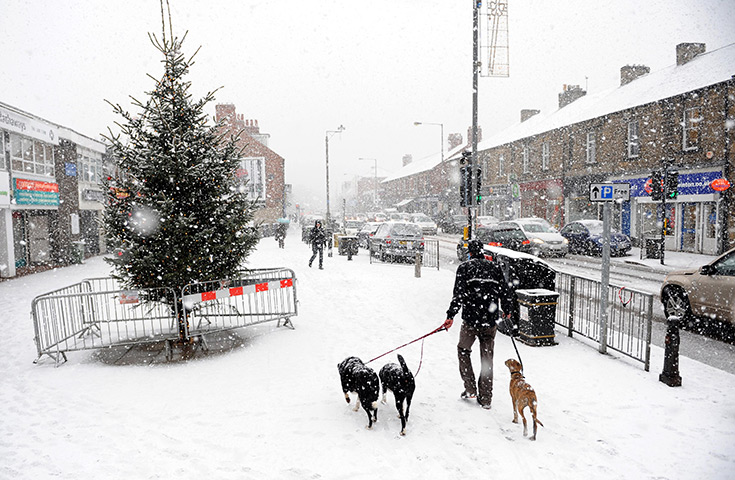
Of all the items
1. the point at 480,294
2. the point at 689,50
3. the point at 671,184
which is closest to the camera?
the point at 480,294

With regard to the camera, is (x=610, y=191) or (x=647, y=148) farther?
(x=647, y=148)

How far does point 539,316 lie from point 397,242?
10995mm

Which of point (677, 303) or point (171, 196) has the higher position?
point (171, 196)

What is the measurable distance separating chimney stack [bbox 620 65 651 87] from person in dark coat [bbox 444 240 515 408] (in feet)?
101

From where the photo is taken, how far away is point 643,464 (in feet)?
13.3

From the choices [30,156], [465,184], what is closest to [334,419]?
[465,184]

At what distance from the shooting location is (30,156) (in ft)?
62.8

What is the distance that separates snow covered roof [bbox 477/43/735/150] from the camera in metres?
21.3

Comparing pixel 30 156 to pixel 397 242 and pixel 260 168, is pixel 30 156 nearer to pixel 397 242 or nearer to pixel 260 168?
pixel 397 242

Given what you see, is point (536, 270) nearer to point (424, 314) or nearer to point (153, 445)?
point (424, 314)

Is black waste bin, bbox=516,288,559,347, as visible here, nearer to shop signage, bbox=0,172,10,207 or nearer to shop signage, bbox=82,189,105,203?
shop signage, bbox=0,172,10,207

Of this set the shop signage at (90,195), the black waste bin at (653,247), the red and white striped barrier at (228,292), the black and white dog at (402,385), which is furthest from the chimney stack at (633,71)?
the shop signage at (90,195)

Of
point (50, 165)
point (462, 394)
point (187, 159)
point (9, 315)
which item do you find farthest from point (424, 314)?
point (50, 165)

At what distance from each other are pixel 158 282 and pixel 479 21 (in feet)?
40.3
